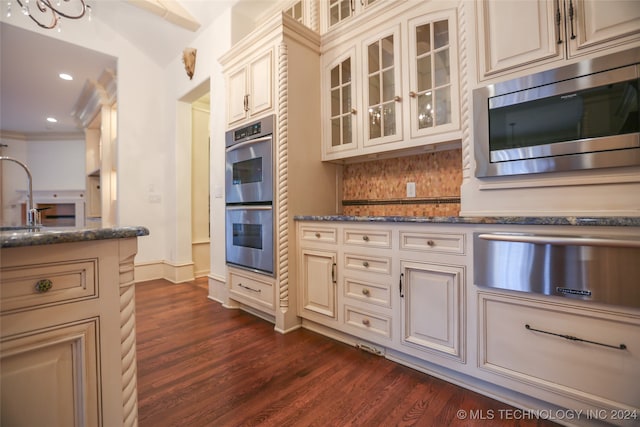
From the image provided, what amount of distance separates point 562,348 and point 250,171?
2.24 metres

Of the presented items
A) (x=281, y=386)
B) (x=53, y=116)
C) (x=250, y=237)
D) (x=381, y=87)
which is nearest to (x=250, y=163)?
(x=250, y=237)

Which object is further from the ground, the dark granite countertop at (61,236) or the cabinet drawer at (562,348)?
the dark granite countertop at (61,236)

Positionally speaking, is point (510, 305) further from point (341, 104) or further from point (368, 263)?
point (341, 104)

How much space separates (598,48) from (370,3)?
5.29 ft

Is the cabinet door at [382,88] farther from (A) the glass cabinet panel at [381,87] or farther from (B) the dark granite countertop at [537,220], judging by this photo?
(B) the dark granite countertop at [537,220]

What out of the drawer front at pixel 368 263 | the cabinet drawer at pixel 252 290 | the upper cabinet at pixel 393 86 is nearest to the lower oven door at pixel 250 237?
the cabinet drawer at pixel 252 290

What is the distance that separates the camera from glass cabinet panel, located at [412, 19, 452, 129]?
1881mm

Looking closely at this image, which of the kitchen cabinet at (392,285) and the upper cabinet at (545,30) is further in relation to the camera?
the kitchen cabinet at (392,285)

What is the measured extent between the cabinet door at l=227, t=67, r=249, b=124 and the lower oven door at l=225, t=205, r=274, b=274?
83cm

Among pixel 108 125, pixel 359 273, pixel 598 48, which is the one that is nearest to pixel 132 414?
pixel 359 273

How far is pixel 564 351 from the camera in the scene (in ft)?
3.93

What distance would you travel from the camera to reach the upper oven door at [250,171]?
7.48ft

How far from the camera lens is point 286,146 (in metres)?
2.22

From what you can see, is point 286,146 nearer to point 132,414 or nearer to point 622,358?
point 132,414
